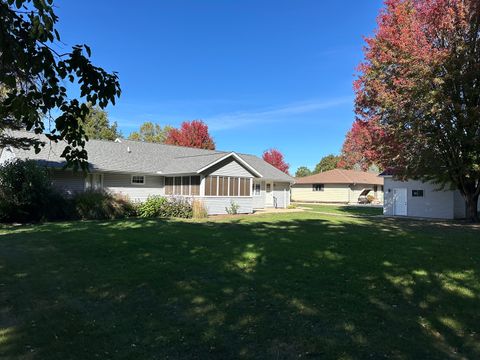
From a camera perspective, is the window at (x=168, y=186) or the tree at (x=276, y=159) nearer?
the window at (x=168, y=186)

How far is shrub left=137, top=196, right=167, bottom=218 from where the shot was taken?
68.2ft

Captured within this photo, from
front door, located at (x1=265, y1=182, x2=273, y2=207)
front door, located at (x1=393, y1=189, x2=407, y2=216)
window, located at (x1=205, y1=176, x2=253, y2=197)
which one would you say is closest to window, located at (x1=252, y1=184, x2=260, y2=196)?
front door, located at (x1=265, y1=182, x2=273, y2=207)

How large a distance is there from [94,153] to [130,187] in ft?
10.2

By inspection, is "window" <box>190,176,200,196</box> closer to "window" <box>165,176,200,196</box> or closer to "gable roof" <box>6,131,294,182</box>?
"window" <box>165,176,200,196</box>

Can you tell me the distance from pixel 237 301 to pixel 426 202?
23.2 m

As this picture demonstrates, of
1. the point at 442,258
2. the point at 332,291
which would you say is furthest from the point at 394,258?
the point at 332,291

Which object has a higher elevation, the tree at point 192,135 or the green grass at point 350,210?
the tree at point 192,135

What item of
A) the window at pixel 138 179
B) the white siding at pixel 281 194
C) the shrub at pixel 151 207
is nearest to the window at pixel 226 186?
the shrub at pixel 151 207

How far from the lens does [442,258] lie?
358 inches

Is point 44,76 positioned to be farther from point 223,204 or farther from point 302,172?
point 302,172

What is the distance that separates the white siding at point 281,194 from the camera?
3341 cm

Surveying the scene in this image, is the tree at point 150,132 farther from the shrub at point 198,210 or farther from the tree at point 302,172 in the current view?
the shrub at point 198,210

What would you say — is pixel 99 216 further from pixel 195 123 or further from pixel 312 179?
pixel 312 179

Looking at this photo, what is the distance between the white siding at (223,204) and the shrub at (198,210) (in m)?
1.15
